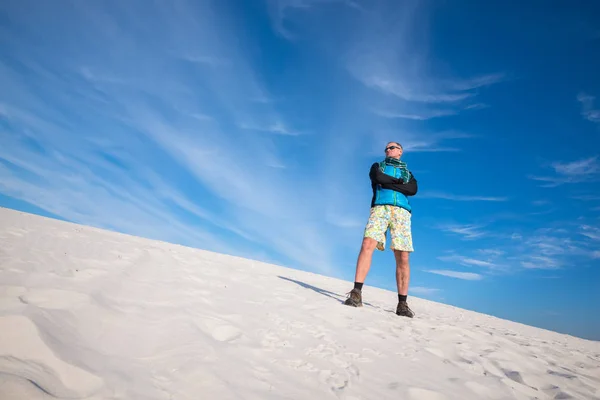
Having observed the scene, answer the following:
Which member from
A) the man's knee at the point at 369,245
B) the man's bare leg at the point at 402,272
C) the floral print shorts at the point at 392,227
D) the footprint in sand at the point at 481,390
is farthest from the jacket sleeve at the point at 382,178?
the footprint in sand at the point at 481,390

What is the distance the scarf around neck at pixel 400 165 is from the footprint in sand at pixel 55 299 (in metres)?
4.23

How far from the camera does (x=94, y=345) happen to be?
190 centimetres

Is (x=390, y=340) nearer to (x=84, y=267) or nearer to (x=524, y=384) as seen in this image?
(x=524, y=384)

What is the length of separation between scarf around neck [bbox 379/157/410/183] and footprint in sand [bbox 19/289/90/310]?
13.9 ft

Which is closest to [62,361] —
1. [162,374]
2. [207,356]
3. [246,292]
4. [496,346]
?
[162,374]

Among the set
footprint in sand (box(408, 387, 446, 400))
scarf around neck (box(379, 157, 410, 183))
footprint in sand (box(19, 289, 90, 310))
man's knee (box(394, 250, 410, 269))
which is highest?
scarf around neck (box(379, 157, 410, 183))

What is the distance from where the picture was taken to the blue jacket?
15.5 ft

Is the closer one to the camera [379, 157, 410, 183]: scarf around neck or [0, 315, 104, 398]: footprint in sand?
[0, 315, 104, 398]: footprint in sand

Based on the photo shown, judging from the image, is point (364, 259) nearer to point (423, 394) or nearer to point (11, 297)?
point (423, 394)

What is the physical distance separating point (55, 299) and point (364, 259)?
3.65 meters

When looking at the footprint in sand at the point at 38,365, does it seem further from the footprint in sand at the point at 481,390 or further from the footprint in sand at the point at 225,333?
the footprint in sand at the point at 481,390

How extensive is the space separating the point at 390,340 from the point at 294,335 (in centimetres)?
109

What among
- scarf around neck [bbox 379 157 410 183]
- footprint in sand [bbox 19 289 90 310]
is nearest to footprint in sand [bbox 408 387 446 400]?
footprint in sand [bbox 19 289 90 310]

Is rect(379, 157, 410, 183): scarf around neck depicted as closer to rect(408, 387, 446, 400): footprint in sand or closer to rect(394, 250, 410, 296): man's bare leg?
rect(394, 250, 410, 296): man's bare leg
